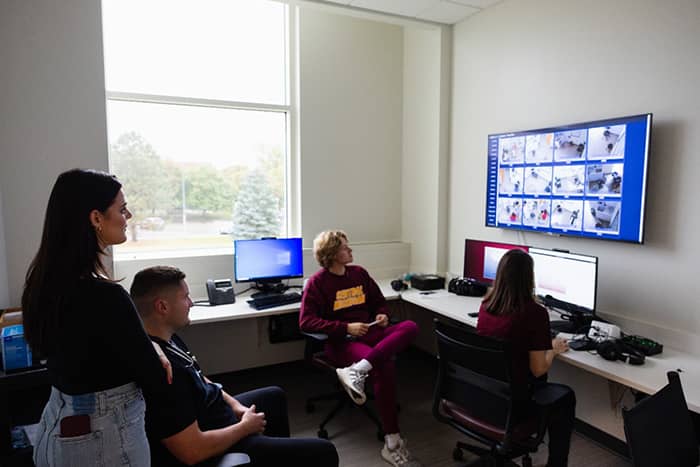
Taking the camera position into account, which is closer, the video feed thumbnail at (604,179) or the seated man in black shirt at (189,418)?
the seated man in black shirt at (189,418)

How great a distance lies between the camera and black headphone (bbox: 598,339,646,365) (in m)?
2.06

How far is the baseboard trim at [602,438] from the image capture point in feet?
8.48

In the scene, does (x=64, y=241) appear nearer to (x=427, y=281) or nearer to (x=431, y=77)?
(x=427, y=281)

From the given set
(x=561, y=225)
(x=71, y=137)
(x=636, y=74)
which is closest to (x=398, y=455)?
(x=561, y=225)

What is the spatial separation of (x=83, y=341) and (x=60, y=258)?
236 millimetres

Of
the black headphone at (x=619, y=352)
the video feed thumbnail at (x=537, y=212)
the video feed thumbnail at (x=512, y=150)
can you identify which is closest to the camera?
the black headphone at (x=619, y=352)

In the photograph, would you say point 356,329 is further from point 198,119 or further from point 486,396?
point 198,119

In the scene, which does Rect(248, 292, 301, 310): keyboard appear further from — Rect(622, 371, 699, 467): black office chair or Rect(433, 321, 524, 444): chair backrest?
Rect(622, 371, 699, 467): black office chair

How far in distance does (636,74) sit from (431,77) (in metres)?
1.73

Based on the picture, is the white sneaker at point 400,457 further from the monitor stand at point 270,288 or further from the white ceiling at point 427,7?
the white ceiling at point 427,7

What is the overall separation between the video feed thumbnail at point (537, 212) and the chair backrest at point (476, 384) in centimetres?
126

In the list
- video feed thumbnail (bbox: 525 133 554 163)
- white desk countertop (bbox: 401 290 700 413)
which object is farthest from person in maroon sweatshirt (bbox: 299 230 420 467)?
video feed thumbnail (bbox: 525 133 554 163)

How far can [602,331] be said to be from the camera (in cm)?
232

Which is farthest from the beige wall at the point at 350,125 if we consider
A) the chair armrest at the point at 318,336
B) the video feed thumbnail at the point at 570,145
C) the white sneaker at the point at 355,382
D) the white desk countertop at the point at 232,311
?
the video feed thumbnail at the point at 570,145
